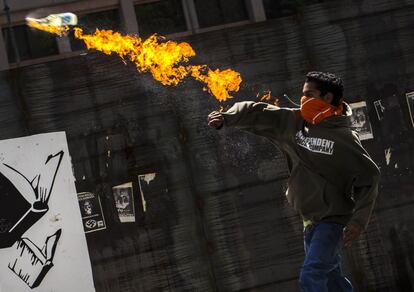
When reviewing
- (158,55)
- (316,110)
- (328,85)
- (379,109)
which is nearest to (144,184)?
Answer: (158,55)

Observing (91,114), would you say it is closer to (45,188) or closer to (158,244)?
(45,188)

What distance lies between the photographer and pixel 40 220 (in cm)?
587

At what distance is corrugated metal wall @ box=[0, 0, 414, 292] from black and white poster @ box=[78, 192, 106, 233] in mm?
61

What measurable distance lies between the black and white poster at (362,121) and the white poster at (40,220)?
8.09 feet

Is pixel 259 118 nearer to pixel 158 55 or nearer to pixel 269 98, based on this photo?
pixel 269 98

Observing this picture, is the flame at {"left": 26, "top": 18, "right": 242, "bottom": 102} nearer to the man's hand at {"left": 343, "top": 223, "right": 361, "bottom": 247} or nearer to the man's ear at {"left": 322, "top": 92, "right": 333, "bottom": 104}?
the man's ear at {"left": 322, "top": 92, "right": 333, "bottom": 104}

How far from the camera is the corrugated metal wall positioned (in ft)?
19.7

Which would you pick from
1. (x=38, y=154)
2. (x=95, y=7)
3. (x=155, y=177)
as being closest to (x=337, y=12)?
(x=155, y=177)

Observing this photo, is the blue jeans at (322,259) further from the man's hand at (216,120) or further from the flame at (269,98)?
the flame at (269,98)

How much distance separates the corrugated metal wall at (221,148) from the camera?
Answer: 5992 millimetres

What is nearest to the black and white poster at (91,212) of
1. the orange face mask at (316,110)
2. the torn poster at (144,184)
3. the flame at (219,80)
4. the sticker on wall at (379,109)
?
the torn poster at (144,184)

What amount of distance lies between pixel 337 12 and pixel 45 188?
114 inches

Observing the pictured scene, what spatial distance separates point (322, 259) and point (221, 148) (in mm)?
1703

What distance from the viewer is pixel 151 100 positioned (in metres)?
6.12
